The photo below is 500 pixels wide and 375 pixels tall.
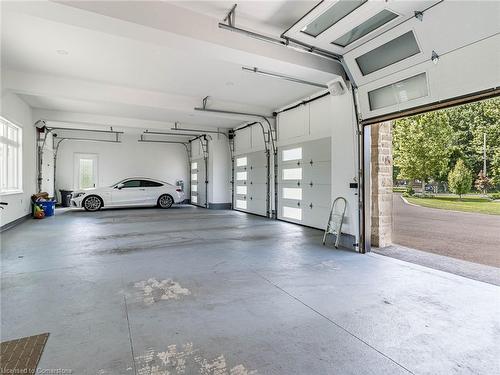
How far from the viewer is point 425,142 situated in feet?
62.2

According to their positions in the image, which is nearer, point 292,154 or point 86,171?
point 292,154

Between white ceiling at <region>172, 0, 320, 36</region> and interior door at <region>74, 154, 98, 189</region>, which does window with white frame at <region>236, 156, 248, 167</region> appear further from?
white ceiling at <region>172, 0, 320, 36</region>

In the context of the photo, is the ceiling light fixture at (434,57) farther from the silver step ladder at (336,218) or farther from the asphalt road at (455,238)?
the asphalt road at (455,238)

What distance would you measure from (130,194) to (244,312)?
9.94 metres

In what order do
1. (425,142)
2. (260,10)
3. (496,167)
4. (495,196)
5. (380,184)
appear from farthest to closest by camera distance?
(425,142)
(495,196)
(496,167)
(380,184)
(260,10)

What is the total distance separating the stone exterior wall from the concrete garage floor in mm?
992

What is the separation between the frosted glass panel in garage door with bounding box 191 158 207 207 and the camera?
13.0 metres

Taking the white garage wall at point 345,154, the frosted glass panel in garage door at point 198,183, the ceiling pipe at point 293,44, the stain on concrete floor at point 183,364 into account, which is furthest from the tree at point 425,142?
the stain on concrete floor at point 183,364

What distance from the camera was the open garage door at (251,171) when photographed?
9.49 m

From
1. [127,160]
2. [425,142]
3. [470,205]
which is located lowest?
[470,205]

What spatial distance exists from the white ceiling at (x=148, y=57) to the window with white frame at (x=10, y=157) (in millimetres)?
1071

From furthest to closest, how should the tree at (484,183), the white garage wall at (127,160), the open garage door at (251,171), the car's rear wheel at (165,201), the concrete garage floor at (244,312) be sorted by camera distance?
the tree at (484,183) → the white garage wall at (127,160) → the car's rear wheel at (165,201) → the open garage door at (251,171) → the concrete garage floor at (244,312)

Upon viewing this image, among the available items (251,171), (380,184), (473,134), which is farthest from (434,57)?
(473,134)

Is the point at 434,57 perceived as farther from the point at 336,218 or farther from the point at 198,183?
the point at 198,183
